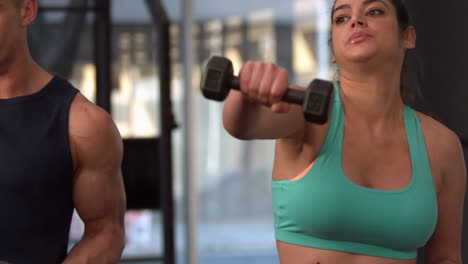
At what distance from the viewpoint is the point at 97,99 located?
215cm

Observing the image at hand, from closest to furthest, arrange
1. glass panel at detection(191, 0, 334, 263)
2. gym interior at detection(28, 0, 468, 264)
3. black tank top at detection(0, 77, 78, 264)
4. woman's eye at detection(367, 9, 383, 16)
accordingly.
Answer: black tank top at detection(0, 77, 78, 264), woman's eye at detection(367, 9, 383, 16), gym interior at detection(28, 0, 468, 264), glass panel at detection(191, 0, 334, 263)

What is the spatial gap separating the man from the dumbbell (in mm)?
368

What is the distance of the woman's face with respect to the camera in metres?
1.21

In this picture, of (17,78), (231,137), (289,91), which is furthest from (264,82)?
(231,137)

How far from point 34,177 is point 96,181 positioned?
96 millimetres

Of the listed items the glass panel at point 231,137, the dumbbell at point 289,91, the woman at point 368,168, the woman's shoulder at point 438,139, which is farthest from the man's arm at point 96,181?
the glass panel at point 231,137

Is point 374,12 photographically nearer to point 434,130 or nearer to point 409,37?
point 409,37

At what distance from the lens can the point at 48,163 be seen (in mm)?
1141

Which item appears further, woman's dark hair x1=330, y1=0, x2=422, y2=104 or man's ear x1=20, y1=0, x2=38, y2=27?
woman's dark hair x1=330, y1=0, x2=422, y2=104

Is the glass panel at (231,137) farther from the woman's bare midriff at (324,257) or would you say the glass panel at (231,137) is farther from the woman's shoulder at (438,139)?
the woman's bare midriff at (324,257)

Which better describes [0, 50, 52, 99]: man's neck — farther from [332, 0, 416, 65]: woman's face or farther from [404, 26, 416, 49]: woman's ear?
[404, 26, 416, 49]: woman's ear

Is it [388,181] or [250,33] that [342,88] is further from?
[250,33]

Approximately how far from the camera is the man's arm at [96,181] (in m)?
1.17

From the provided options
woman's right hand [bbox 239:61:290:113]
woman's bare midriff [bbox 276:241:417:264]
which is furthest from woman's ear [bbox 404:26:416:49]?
woman's right hand [bbox 239:61:290:113]
